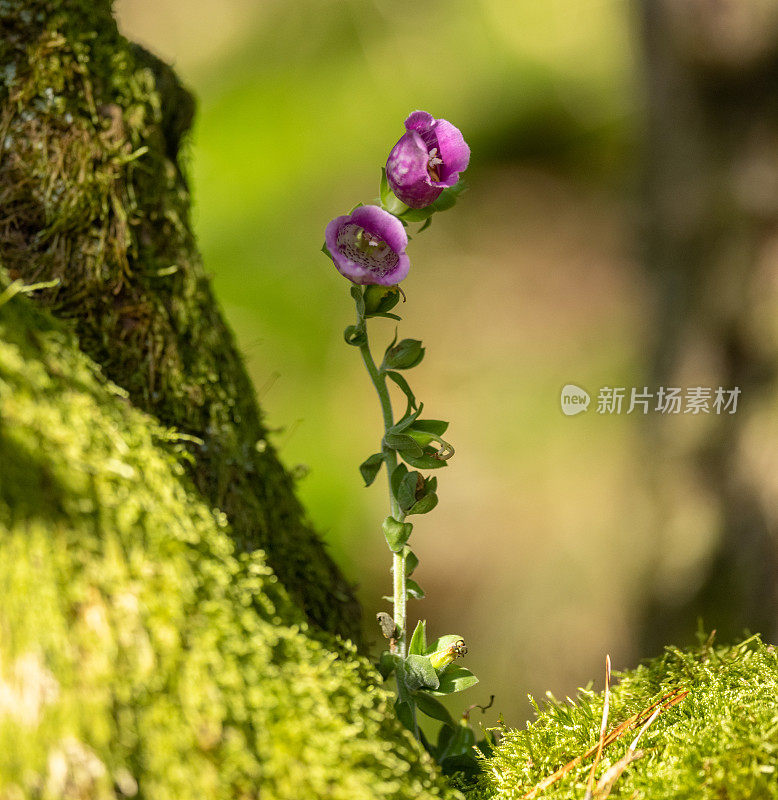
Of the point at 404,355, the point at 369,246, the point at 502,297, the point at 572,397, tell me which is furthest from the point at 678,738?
the point at 502,297

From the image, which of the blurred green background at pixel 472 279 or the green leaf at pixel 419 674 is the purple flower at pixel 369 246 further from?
the blurred green background at pixel 472 279

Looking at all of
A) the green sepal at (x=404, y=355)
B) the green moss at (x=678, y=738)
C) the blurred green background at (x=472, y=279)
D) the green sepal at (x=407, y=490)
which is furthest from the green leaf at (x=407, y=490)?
the blurred green background at (x=472, y=279)

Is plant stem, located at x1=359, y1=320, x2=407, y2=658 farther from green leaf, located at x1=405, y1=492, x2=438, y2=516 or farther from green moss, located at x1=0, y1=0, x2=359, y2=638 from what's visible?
green moss, located at x1=0, y1=0, x2=359, y2=638

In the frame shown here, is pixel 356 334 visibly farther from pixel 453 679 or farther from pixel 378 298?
pixel 453 679

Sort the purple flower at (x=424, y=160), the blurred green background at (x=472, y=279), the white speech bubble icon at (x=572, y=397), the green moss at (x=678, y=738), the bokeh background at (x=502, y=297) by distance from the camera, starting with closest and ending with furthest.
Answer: the green moss at (x=678, y=738) < the purple flower at (x=424, y=160) < the bokeh background at (x=502, y=297) < the white speech bubble icon at (x=572, y=397) < the blurred green background at (x=472, y=279)

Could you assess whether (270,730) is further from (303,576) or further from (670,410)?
(670,410)

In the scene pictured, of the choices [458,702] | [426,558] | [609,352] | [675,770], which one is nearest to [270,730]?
[675,770]
